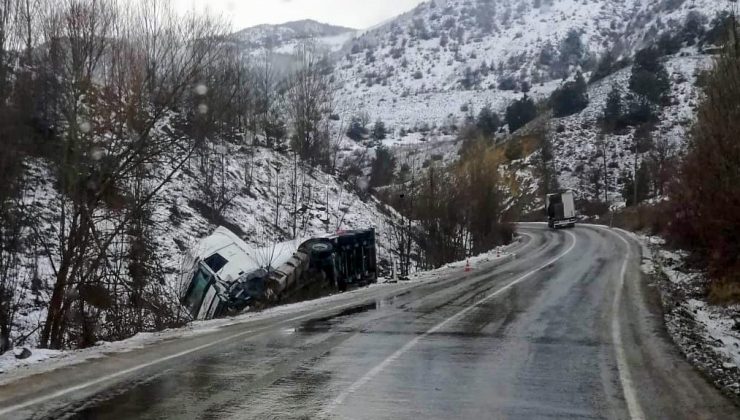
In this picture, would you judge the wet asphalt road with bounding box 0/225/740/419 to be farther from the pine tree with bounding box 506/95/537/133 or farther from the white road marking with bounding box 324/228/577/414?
the pine tree with bounding box 506/95/537/133

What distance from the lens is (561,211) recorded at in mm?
63125

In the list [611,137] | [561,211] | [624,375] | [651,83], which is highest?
[651,83]

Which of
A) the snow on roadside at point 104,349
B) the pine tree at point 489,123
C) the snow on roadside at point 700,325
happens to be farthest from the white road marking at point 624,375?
the pine tree at point 489,123

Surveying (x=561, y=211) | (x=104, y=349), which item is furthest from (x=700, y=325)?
(x=561, y=211)

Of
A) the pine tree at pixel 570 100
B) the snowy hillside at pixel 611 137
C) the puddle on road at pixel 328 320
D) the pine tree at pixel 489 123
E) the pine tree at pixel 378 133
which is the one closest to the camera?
the puddle on road at pixel 328 320

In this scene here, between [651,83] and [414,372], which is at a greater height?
[651,83]

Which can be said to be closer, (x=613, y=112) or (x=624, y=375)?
(x=624, y=375)

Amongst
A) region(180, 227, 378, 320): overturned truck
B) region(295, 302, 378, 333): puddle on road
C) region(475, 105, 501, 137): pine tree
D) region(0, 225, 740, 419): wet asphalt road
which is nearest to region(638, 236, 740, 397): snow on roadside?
region(0, 225, 740, 419): wet asphalt road

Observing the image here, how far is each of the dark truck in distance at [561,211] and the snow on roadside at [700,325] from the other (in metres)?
37.4

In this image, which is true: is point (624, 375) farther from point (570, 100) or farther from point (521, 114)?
point (521, 114)

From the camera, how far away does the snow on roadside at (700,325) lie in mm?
8719

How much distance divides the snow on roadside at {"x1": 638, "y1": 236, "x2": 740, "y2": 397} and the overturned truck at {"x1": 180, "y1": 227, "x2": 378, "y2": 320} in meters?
10.3

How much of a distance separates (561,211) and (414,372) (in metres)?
58.0

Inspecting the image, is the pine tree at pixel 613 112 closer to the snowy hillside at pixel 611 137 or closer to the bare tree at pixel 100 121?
the snowy hillside at pixel 611 137
